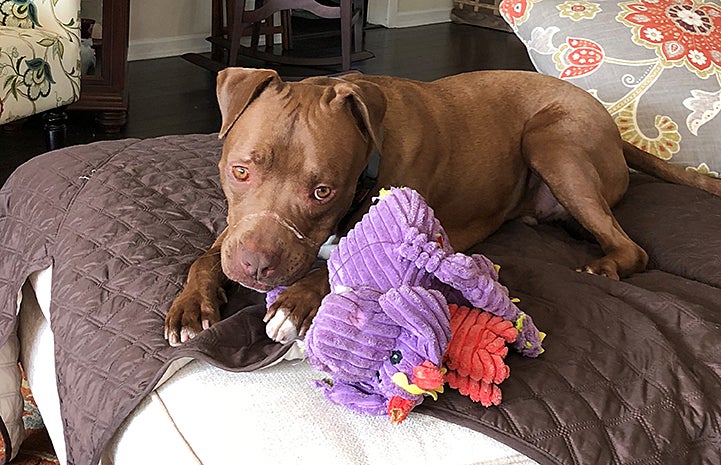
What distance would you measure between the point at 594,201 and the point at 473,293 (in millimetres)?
850

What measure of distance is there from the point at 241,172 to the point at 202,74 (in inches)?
143

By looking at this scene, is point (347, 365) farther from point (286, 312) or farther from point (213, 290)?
point (213, 290)

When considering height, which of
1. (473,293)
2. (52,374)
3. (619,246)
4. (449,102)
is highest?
(449,102)

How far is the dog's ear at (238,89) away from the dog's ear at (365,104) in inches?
5.1

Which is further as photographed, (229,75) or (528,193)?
(528,193)

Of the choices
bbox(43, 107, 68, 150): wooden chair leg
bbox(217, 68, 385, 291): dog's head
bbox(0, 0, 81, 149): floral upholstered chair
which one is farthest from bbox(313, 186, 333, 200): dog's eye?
bbox(43, 107, 68, 150): wooden chair leg

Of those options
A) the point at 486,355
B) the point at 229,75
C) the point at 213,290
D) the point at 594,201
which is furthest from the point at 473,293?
the point at 594,201

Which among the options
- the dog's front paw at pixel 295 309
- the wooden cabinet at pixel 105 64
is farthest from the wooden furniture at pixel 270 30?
the dog's front paw at pixel 295 309

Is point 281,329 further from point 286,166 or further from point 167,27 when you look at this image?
point 167,27

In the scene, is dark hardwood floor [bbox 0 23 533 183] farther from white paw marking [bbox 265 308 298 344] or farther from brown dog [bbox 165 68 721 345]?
white paw marking [bbox 265 308 298 344]

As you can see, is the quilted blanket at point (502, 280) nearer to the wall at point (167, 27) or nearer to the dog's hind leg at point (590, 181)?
the dog's hind leg at point (590, 181)

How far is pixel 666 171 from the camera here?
232 cm

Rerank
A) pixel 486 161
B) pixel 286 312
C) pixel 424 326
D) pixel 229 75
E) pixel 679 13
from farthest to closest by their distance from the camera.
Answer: pixel 679 13, pixel 486 161, pixel 229 75, pixel 286 312, pixel 424 326

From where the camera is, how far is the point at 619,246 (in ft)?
6.46
